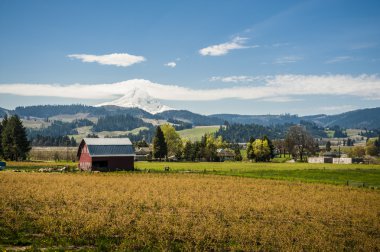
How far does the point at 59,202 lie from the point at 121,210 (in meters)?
6.14

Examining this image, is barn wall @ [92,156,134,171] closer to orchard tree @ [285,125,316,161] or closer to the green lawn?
the green lawn

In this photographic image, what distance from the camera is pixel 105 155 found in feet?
258

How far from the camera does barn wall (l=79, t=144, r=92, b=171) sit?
257ft

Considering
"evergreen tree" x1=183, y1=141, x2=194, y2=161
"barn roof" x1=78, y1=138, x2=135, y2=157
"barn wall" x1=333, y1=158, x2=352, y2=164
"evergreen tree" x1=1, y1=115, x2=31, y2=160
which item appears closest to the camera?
"barn roof" x1=78, y1=138, x2=135, y2=157

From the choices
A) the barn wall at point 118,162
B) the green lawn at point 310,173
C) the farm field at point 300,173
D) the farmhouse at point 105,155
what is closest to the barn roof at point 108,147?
the farmhouse at point 105,155

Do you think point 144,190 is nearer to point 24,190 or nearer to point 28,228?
point 24,190

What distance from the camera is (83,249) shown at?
17.5 metres

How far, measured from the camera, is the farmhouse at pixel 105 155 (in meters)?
78.1

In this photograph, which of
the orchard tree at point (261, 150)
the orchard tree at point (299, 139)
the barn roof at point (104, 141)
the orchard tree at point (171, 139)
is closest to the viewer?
the barn roof at point (104, 141)

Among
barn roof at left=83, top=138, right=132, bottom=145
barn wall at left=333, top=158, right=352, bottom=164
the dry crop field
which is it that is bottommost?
barn wall at left=333, top=158, right=352, bottom=164

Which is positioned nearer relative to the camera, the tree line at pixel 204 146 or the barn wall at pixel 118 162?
the barn wall at pixel 118 162

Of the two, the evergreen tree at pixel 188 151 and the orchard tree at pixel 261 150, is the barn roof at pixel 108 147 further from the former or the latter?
the orchard tree at pixel 261 150

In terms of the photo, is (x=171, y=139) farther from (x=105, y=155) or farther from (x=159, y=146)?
(x=105, y=155)

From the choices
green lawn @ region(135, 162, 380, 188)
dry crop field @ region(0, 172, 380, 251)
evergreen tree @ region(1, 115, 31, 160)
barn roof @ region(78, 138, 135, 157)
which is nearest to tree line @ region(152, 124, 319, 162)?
evergreen tree @ region(1, 115, 31, 160)
